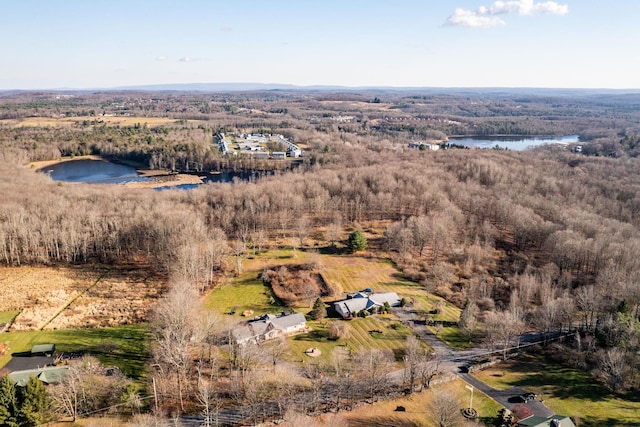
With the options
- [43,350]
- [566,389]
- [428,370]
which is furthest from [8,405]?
[566,389]

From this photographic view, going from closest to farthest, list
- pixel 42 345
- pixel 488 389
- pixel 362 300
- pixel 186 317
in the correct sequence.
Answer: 1. pixel 488 389
2. pixel 186 317
3. pixel 42 345
4. pixel 362 300

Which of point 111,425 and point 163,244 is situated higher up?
point 163,244

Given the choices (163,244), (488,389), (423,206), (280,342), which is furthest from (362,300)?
(423,206)

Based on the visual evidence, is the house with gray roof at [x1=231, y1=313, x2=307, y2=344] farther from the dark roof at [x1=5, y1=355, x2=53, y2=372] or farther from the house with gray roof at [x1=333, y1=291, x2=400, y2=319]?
the dark roof at [x1=5, y1=355, x2=53, y2=372]

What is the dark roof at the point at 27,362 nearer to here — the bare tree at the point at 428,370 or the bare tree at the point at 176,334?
the bare tree at the point at 176,334

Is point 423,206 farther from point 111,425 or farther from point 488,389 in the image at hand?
point 111,425

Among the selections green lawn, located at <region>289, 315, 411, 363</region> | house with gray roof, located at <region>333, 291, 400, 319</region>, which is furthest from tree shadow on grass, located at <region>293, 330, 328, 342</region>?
house with gray roof, located at <region>333, 291, 400, 319</region>

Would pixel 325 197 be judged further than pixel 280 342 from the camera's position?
Yes
